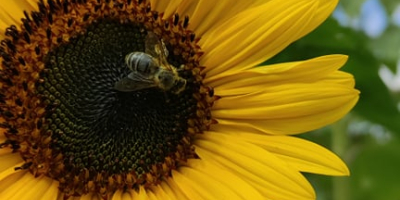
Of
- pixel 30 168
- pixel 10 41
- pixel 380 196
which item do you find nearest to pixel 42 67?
pixel 10 41

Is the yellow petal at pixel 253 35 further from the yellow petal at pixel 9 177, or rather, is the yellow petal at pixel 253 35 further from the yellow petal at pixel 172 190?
the yellow petal at pixel 9 177

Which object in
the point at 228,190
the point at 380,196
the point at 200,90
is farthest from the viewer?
the point at 380,196

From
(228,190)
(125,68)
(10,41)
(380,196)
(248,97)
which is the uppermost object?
(10,41)

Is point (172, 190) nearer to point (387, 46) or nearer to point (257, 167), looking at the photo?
point (257, 167)

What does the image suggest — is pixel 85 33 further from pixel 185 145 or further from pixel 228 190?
pixel 228 190

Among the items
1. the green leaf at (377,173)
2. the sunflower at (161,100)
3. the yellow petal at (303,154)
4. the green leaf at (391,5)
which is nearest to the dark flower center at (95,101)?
the sunflower at (161,100)

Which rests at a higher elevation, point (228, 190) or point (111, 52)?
point (111, 52)

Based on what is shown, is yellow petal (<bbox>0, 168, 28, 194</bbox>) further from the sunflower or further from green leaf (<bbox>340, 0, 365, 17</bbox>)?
green leaf (<bbox>340, 0, 365, 17</bbox>)
